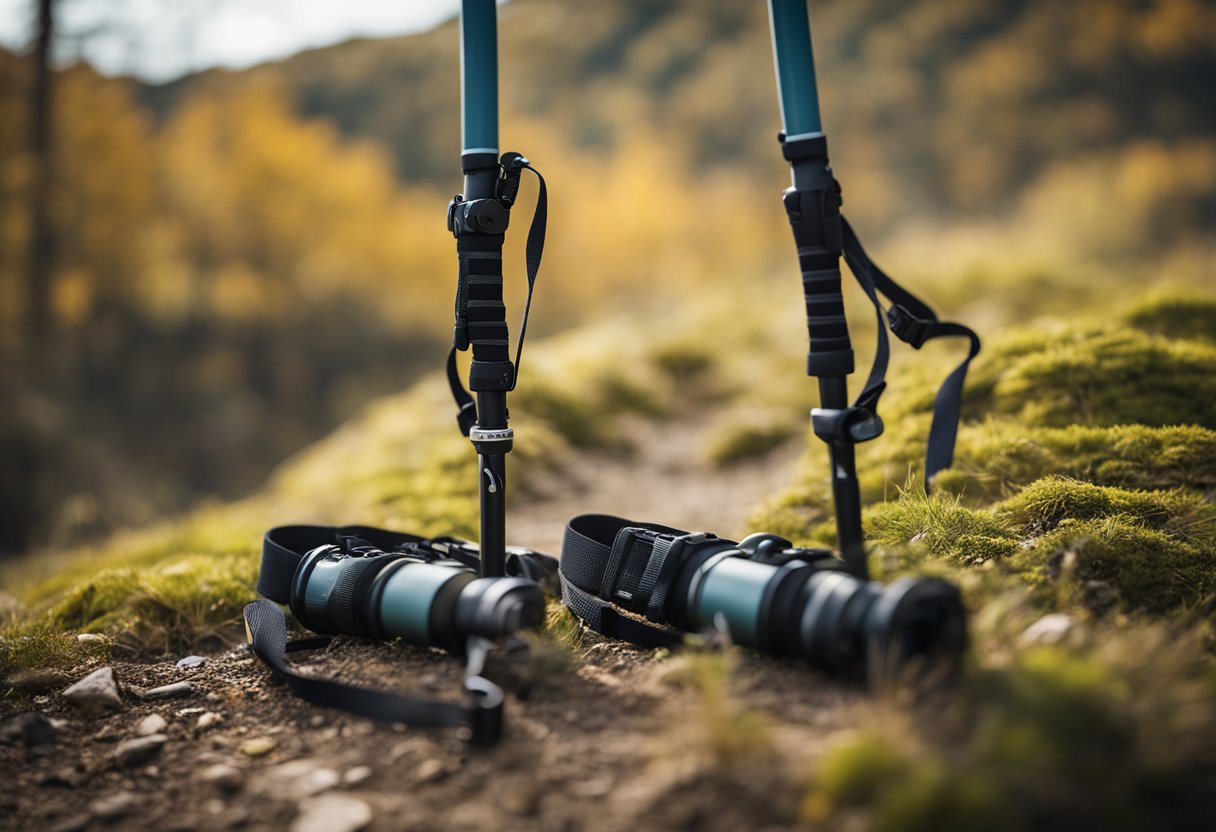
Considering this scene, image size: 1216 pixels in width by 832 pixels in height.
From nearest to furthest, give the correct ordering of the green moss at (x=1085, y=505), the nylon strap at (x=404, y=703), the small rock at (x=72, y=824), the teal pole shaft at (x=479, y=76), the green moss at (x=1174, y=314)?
the small rock at (x=72, y=824)
the nylon strap at (x=404, y=703)
the teal pole shaft at (x=479, y=76)
the green moss at (x=1085, y=505)
the green moss at (x=1174, y=314)

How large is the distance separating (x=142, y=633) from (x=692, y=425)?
7.49m

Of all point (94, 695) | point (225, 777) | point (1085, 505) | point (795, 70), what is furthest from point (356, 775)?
point (1085, 505)

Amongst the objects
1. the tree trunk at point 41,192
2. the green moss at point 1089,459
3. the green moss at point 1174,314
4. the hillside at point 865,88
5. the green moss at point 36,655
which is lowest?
the green moss at point 36,655

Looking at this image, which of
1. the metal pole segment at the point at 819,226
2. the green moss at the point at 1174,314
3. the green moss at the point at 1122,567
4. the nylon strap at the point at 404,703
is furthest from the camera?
the green moss at the point at 1174,314

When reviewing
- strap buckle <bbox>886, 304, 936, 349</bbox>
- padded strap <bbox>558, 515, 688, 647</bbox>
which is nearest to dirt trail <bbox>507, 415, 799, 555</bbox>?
padded strap <bbox>558, 515, 688, 647</bbox>

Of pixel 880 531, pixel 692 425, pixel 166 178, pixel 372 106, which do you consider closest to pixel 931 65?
pixel 372 106

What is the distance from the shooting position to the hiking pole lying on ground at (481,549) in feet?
8.63

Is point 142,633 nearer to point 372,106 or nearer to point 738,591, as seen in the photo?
point 738,591

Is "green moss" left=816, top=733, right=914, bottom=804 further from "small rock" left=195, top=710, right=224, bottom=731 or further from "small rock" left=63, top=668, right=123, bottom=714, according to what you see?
"small rock" left=63, top=668, right=123, bottom=714

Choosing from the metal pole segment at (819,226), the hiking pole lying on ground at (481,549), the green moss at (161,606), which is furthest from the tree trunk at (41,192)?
the metal pole segment at (819,226)

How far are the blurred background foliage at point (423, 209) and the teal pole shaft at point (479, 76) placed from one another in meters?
0.51

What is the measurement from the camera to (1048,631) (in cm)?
232

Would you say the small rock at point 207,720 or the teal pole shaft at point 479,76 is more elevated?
the teal pole shaft at point 479,76

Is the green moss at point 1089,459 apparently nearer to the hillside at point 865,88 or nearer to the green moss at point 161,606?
the green moss at point 161,606
